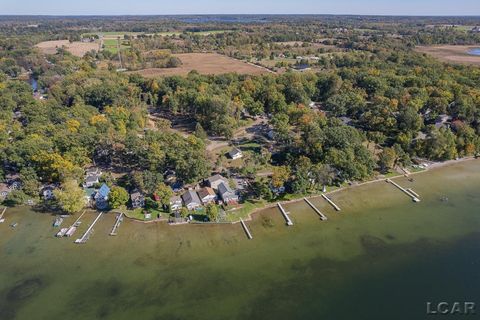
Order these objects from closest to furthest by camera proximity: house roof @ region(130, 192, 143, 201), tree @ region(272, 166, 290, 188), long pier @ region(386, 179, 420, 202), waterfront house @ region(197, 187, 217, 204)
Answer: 1. house roof @ region(130, 192, 143, 201)
2. waterfront house @ region(197, 187, 217, 204)
3. tree @ region(272, 166, 290, 188)
4. long pier @ region(386, 179, 420, 202)

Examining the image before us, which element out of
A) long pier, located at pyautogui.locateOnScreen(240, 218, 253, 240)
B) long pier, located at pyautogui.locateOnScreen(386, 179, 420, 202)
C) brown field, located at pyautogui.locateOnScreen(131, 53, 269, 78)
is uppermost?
brown field, located at pyautogui.locateOnScreen(131, 53, 269, 78)

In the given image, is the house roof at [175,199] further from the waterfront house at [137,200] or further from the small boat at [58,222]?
the small boat at [58,222]

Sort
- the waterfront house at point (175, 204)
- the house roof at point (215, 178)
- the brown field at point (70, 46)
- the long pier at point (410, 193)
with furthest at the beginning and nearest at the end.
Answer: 1. the brown field at point (70, 46)
2. the house roof at point (215, 178)
3. the long pier at point (410, 193)
4. the waterfront house at point (175, 204)

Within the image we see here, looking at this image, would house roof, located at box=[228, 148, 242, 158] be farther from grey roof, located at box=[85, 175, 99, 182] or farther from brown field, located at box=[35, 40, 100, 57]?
brown field, located at box=[35, 40, 100, 57]

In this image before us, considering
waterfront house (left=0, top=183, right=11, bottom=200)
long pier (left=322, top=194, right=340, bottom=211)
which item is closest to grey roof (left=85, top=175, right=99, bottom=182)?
waterfront house (left=0, top=183, right=11, bottom=200)

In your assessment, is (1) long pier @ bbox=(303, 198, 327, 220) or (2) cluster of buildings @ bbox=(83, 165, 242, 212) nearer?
(1) long pier @ bbox=(303, 198, 327, 220)

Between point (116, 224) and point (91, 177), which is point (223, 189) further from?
point (91, 177)

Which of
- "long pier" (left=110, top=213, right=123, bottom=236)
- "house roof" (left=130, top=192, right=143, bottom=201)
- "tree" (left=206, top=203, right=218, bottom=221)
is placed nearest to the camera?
"long pier" (left=110, top=213, right=123, bottom=236)

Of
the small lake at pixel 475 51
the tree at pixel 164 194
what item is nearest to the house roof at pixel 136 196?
the tree at pixel 164 194
